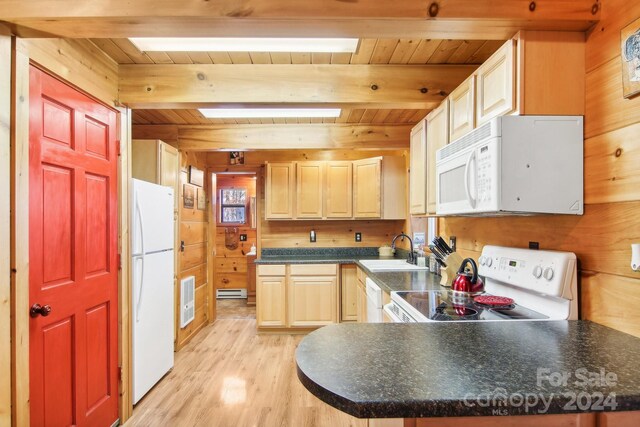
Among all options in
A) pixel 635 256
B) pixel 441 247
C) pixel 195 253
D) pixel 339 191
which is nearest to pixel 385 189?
pixel 339 191

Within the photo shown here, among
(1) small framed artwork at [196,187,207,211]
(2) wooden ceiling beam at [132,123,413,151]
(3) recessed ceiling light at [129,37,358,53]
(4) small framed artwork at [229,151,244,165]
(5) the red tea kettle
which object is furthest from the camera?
(4) small framed artwork at [229,151,244,165]

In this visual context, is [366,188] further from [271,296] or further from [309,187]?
[271,296]

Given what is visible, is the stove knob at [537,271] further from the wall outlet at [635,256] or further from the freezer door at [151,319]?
the freezer door at [151,319]

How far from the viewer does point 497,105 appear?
1.50 m

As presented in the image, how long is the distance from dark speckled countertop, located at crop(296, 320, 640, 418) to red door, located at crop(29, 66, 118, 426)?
4.68ft

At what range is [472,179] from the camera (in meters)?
1.50

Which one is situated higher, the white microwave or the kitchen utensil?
the white microwave

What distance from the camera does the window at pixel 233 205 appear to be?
20.3 ft

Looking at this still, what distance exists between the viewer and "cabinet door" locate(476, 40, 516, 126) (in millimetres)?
1395

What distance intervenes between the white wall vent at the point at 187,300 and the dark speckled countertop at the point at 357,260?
78cm

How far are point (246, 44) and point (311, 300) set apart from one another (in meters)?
2.84

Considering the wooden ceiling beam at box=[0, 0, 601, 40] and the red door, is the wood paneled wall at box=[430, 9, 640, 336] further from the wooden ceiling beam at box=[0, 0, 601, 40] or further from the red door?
the red door

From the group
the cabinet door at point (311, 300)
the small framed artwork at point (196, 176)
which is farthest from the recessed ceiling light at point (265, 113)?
the cabinet door at point (311, 300)

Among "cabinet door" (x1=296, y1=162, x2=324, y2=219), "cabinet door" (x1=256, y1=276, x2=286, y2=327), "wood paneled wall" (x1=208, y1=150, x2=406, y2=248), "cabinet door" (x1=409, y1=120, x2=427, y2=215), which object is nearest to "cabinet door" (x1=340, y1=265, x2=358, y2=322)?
"wood paneled wall" (x1=208, y1=150, x2=406, y2=248)
